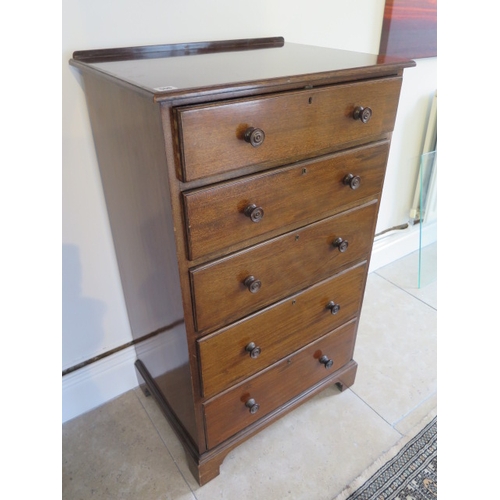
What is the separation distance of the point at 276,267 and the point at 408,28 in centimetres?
117

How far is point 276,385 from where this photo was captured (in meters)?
1.20

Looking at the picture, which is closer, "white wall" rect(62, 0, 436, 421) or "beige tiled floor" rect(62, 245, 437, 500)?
"white wall" rect(62, 0, 436, 421)

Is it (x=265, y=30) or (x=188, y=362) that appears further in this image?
(x=265, y=30)

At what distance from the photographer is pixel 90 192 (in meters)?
1.15

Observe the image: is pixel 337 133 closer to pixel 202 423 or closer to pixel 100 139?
pixel 100 139

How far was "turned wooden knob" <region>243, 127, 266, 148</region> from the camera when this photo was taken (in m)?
0.72

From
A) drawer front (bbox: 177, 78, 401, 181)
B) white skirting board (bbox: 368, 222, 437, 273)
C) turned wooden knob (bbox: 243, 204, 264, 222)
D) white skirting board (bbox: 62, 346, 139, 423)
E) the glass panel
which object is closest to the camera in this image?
drawer front (bbox: 177, 78, 401, 181)

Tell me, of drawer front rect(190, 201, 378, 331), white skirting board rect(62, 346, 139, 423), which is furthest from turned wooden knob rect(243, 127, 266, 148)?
white skirting board rect(62, 346, 139, 423)

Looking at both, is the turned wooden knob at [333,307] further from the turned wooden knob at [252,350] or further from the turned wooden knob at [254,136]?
the turned wooden knob at [254,136]

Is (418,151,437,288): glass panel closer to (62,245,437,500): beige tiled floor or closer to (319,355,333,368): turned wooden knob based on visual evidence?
(62,245,437,500): beige tiled floor
